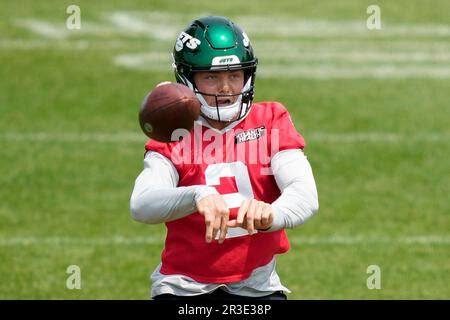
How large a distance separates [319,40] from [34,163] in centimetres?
540

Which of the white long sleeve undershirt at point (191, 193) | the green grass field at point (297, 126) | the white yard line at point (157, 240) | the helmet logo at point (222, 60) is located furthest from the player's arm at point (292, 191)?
the white yard line at point (157, 240)

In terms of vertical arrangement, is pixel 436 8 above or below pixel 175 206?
above

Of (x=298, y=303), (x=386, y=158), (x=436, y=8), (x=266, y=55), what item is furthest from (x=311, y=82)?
(x=298, y=303)

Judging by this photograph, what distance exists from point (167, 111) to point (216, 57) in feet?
1.49

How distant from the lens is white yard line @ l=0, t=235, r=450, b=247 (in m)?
8.75

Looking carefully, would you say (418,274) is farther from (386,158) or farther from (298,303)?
(298,303)

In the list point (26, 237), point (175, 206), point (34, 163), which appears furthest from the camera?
point (34, 163)

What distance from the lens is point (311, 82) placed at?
13.0 m

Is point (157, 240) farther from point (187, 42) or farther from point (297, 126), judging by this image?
A: point (187, 42)

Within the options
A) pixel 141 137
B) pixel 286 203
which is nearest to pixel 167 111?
pixel 286 203

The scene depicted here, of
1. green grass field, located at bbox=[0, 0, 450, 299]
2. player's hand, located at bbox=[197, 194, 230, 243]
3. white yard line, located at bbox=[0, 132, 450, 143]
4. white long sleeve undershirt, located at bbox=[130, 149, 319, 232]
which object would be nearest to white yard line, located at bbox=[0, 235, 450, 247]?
green grass field, located at bbox=[0, 0, 450, 299]

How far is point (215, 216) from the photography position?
4328 millimetres

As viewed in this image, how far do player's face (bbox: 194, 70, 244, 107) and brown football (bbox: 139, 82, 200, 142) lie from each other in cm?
25

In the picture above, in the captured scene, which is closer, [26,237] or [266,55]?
[26,237]
